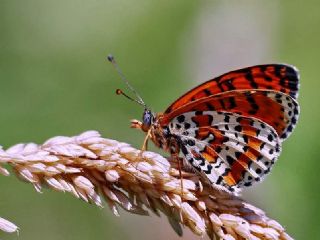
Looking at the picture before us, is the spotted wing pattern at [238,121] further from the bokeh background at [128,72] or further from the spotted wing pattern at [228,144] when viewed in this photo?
the bokeh background at [128,72]

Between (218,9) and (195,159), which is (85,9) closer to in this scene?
(218,9)

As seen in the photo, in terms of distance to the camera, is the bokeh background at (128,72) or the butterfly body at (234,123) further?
the bokeh background at (128,72)

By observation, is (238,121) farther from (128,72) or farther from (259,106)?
(128,72)

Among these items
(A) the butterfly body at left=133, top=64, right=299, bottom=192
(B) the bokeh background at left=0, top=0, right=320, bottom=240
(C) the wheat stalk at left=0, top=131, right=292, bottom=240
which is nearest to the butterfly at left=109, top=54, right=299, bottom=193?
(A) the butterfly body at left=133, top=64, right=299, bottom=192

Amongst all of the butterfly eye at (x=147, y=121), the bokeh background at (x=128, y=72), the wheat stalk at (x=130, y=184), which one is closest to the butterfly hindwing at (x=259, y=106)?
the butterfly eye at (x=147, y=121)

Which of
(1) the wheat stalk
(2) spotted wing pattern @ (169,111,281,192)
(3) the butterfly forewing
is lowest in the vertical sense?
(1) the wheat stalk

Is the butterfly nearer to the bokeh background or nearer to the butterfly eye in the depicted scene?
the butterfly eye

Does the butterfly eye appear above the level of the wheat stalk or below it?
above

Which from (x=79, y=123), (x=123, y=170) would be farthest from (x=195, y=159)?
(x=79, y=123)
